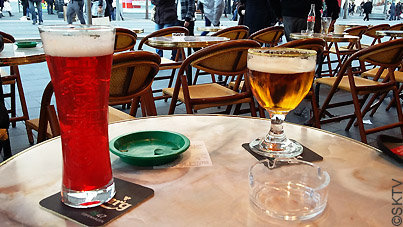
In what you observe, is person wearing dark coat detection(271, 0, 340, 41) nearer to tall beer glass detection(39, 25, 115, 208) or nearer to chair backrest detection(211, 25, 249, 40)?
chair backrest detection(211, 25, 249, 40)

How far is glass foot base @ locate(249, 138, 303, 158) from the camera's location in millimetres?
683

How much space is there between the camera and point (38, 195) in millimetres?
520

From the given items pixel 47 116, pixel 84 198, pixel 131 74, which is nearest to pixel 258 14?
pixel 131 74

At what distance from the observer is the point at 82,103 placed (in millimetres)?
489

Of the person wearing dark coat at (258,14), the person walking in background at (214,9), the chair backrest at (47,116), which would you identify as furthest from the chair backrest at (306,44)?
the person walking in background at (214,9)

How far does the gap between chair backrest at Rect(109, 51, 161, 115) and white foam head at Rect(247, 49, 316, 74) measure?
104cm

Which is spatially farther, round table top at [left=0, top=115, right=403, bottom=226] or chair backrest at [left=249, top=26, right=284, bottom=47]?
chair backrest at [left=249, top=26, right=284, bottom=47]

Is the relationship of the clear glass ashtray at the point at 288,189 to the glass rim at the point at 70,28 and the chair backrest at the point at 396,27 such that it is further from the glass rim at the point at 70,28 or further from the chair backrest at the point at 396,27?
the chair backrest at the point at 396,27

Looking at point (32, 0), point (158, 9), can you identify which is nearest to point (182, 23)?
point (158, 9)

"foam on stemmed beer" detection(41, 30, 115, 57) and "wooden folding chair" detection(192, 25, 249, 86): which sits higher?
"foam on stemmed beer" detection(41, 30, 115, 57)

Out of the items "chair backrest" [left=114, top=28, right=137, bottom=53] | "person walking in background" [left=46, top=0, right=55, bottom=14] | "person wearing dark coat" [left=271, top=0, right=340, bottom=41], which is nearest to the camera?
"chair backrest" [left=114, top=28, right=137, bottom=53]

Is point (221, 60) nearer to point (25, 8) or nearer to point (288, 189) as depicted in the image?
point (288, 189)

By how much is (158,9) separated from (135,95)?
3478 mm

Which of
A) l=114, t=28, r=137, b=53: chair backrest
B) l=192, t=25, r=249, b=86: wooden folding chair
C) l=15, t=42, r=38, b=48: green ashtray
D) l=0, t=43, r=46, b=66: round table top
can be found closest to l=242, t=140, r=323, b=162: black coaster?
l=0, t=43, r=46, b=66: round table top
